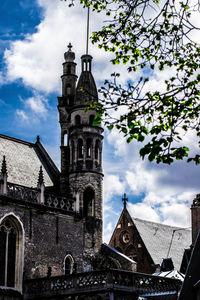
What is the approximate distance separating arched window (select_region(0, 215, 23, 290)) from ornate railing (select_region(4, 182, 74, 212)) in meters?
1.26

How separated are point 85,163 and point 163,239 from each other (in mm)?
16109

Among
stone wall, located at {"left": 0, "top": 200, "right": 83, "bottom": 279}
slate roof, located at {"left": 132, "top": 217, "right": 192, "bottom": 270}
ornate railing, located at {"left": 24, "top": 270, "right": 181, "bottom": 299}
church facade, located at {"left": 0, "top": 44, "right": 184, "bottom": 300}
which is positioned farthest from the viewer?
slate roof, located at {"left": 132, "top": 217, "right": 192, "bottom": 270}

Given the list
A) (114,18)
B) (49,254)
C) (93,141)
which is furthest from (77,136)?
(114,18)

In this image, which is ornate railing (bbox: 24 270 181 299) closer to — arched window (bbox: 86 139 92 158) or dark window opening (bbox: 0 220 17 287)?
dark window opening (bbox: 0 220 17 287)

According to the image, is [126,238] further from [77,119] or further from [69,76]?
[69,76]

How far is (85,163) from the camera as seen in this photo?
1331 inches

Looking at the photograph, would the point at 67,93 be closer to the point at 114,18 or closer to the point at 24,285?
the point at 24,285

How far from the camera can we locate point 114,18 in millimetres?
13031

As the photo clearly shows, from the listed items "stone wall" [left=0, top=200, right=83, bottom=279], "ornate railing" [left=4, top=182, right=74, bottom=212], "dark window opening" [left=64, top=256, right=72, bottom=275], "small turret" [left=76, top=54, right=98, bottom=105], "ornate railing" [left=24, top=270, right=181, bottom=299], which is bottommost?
"ornate railing" [left=24, top=270, right=181, bottom=299]

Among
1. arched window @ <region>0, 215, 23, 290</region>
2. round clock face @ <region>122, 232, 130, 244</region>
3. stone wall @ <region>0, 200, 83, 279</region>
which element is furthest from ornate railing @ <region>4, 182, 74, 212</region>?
round clock face @ <region>122, 232, 130, 244</region>

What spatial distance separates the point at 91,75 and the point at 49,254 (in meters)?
11.8

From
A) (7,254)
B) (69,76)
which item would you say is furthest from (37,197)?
(69,76)

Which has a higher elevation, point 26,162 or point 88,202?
point 26,162

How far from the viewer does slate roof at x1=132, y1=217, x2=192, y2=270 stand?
144 ft
